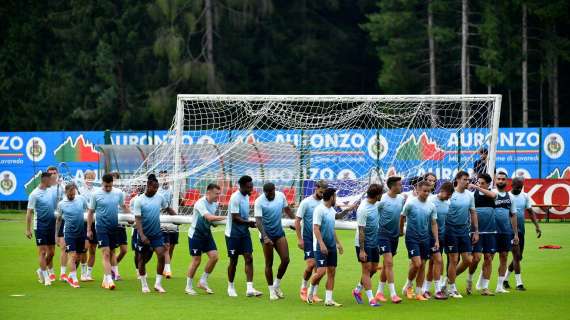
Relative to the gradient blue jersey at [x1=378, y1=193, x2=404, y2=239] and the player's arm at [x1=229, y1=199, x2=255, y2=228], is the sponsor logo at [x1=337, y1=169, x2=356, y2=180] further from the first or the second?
the gradient blue jersey at [x1=378, y1=193, x2=404, y2=239]

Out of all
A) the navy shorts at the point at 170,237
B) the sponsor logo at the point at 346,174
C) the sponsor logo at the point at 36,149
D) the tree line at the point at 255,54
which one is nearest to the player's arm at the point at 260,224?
the navy shorts at the point at 170,237

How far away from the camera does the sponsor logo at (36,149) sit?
41812 mm

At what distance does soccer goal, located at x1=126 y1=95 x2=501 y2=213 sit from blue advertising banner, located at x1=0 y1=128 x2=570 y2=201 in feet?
0.15

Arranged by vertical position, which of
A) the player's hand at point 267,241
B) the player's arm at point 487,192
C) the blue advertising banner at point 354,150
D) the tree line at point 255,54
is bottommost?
the player's hand at point 267,241

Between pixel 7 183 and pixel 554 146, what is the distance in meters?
21.5

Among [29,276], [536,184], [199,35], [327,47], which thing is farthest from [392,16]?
[29,276]

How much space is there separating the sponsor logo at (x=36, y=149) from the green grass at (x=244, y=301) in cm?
1776

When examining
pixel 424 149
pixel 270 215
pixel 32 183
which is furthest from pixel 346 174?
pixel 270 215

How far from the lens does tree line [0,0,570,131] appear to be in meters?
51.1

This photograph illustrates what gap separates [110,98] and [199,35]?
20.1 feet

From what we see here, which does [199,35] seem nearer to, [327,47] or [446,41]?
[327,47]

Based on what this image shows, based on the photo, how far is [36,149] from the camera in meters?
41.9

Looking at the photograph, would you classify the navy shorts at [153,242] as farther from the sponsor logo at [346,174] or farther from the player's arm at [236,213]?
the sponsor logo at [346,174]

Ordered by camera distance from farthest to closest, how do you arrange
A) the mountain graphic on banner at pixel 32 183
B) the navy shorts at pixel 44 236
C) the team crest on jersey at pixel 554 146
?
the mountain graphic on banner at pixel 32 183 < the team crest on jersey at pixel 554 146 < the navy shorts at pixel 44 236
